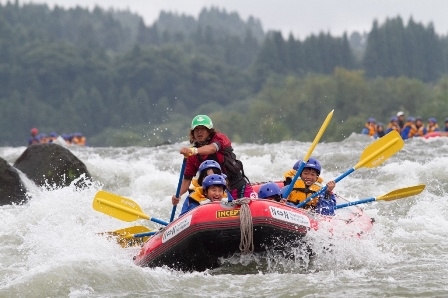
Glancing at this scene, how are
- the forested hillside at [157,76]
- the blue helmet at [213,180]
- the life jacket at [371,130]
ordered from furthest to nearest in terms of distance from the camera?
the forested hillside at [157,76] → the life jacket at [371,130] → the blue helmet at [213,180]

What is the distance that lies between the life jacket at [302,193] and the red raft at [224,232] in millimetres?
1096

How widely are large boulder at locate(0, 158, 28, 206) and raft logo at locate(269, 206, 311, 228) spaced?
611cm

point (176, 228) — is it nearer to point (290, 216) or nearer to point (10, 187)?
point (290, 216)

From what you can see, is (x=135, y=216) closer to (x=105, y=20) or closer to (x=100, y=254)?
(x=100, y=254)

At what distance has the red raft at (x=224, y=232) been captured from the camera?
8.12m

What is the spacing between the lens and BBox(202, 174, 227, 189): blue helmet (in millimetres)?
8680

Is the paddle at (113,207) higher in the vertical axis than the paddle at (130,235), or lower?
higher

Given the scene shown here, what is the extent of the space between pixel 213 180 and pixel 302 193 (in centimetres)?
148

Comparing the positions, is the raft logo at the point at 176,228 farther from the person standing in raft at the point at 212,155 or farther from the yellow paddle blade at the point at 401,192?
the yellow paddle blade at the point at 401,192

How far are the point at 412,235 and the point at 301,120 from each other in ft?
182

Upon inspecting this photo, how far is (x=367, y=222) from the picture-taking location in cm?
987

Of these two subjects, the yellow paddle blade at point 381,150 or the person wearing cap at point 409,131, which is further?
the person wearing cap at point 409,131

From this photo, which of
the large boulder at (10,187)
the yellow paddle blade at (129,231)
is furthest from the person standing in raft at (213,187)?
the large boulder at (10,187)

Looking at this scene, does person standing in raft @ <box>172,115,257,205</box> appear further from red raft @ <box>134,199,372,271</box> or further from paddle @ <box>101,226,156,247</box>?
red raft @ <box>134,199,372,271</box>
